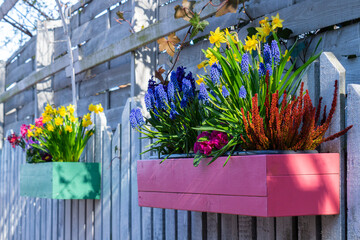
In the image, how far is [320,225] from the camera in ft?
6.64

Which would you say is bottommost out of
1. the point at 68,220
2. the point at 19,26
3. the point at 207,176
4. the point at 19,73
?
the point at 68,220

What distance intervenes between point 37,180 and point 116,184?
69cm

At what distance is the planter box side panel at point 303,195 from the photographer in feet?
6.02

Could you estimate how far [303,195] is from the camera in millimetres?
1870

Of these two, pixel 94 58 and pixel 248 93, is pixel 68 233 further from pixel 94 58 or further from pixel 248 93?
pixel 248 93

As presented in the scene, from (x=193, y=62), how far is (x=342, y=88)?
46.5 inches

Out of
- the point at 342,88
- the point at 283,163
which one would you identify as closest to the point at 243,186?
the point at 283,163

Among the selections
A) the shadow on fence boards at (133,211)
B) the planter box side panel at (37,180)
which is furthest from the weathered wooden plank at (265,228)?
the planter box side panel at (37,180)

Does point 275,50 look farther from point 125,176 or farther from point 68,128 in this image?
point 68,128

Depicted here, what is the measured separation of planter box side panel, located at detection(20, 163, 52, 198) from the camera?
358 cm

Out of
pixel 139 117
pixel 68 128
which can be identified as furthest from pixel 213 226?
pixel 68 128

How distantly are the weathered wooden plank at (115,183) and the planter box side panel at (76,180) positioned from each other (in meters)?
0.21

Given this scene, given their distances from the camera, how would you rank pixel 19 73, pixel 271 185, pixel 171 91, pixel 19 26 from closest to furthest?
pixel 271 185 < pixel 171 91 < pixel 19 73 < pixel 19 26

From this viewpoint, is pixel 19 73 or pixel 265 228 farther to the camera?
pixel 19 73
